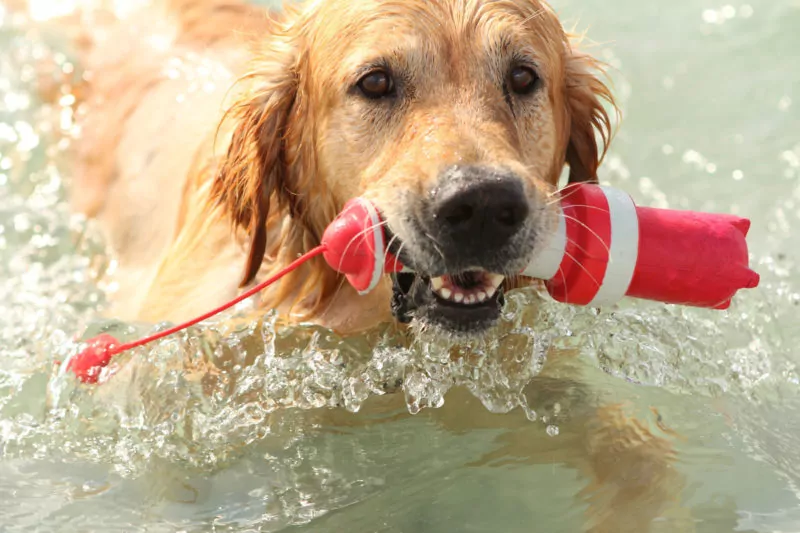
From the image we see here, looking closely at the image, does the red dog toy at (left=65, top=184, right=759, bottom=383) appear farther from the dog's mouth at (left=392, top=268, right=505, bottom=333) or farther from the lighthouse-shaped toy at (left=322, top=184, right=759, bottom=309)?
the dog's mouth at (left=392, top=268, right=505, bottom=333)

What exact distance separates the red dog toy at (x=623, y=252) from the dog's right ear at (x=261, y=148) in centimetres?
69

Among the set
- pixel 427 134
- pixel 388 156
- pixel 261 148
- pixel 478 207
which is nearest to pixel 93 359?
pixel 261 148

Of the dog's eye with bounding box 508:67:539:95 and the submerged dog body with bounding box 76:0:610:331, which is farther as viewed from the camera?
the dog's eye with bounding box 508:67:539:95

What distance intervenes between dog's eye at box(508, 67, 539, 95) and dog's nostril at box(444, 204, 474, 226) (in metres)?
0.68

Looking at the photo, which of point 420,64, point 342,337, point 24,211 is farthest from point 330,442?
point 24,211

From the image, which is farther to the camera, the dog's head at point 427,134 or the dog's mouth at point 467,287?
the dog's mouth at point 467,287

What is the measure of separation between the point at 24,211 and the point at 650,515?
11.4ft

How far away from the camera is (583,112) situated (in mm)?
3670

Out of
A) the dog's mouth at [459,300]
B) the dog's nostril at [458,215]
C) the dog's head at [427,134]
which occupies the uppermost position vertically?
the dog's head at [427,134]

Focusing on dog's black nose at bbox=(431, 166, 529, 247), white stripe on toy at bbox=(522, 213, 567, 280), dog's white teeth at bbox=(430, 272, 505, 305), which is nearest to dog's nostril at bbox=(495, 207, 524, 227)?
dog's black nose at bbox=(431, 166, 529, 247)

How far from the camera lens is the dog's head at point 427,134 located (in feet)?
9.02

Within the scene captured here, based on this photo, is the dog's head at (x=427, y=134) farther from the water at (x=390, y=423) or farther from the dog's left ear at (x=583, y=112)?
the water at (x=390, y=423)

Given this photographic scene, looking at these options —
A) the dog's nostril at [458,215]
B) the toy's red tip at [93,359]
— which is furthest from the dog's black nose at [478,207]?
the toy's red tip at [93,359]

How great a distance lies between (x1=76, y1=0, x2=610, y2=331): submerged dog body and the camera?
2771 millimetres
